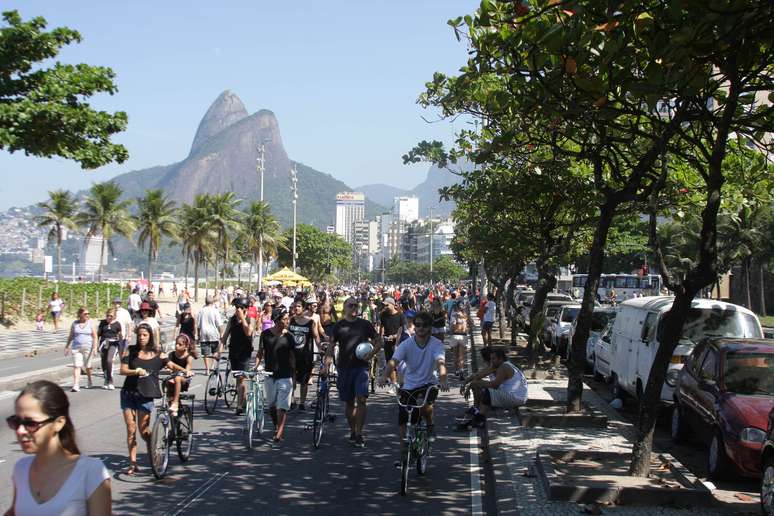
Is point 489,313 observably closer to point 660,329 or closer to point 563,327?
point 563,327

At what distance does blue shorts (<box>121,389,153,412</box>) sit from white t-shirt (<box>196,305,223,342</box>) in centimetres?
712

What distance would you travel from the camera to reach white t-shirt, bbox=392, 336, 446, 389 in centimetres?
945

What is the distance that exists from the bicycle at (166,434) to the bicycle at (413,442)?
8.14 feet

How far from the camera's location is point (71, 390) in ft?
55.1

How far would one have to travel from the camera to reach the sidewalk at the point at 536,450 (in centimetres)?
799

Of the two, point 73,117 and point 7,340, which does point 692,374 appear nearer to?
point 73,117

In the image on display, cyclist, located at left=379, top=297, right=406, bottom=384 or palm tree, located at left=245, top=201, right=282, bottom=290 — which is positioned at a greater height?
palm tree, located at left=245, top=201, right=282, bottom=290

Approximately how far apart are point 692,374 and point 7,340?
26.5 meters

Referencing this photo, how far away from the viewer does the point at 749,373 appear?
34.0 ft

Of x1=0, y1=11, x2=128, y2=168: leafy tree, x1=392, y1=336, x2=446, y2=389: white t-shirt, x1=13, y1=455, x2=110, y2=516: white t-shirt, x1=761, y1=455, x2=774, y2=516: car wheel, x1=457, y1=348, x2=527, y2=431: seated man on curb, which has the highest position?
x1=0, y1=11, x2=128, y2=168: leafy tree

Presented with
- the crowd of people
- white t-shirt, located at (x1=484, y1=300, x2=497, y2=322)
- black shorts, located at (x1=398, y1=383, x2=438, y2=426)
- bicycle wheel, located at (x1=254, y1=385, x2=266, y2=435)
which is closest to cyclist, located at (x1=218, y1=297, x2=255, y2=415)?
the crowd of people

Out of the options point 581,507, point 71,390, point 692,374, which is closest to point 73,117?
point 71,390

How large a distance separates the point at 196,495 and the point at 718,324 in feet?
29.1

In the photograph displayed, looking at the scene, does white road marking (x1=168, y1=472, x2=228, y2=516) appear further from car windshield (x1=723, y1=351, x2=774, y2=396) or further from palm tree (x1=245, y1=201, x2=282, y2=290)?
palm tree (x1=245, y1=201, x2=282, y2=290)
